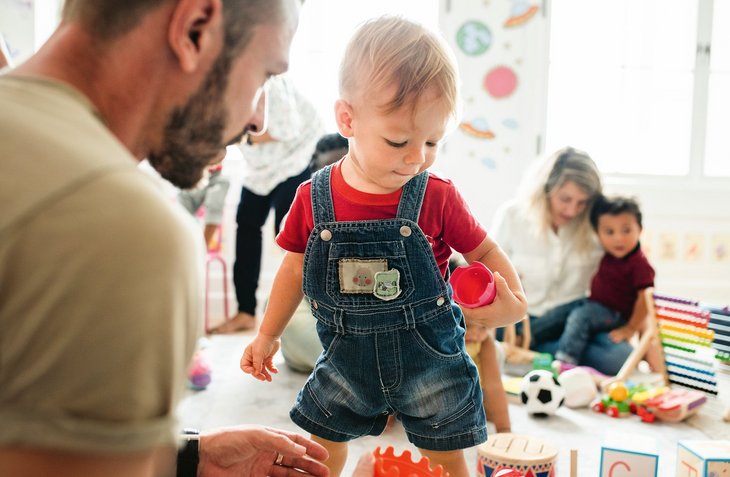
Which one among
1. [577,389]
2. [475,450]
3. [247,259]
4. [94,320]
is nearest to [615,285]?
[577,389]

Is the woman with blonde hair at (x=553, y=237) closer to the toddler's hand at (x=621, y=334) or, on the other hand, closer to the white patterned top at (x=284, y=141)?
the toddler's hand at (x=621, y=334)

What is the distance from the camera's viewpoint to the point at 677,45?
413cm

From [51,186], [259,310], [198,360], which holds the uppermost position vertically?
[51,186]

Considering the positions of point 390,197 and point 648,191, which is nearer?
point 390,197

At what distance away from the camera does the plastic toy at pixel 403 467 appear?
107 centimetres

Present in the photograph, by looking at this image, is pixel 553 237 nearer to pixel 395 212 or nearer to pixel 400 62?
pixel 395 212

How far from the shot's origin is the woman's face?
2771mm

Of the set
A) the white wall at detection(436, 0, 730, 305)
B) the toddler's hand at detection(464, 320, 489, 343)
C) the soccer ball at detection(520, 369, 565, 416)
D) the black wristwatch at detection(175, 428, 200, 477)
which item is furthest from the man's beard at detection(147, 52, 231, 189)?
the white wall at detection(436, 0, 730, 305)

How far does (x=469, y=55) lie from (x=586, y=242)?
152 cm

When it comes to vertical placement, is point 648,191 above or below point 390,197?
below

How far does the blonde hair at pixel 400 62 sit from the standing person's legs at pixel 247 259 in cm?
217

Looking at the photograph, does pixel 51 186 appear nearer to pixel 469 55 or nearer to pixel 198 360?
pixel 198 360

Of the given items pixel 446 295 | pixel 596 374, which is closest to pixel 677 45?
pixel 596 374

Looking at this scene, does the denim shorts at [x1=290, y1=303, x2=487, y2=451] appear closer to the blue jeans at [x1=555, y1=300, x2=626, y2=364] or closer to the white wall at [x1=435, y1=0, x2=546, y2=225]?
the blue jeans at [x1=555, y1=300, x2=626, y2=364]
